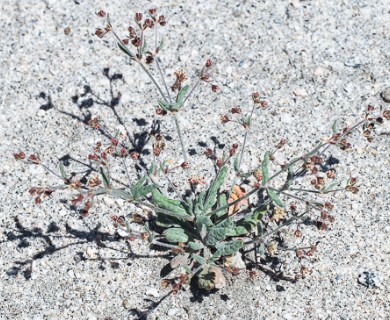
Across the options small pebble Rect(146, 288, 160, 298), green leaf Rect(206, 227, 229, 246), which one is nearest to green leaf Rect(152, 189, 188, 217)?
green leaf Rect(206, 227, 229, 246)

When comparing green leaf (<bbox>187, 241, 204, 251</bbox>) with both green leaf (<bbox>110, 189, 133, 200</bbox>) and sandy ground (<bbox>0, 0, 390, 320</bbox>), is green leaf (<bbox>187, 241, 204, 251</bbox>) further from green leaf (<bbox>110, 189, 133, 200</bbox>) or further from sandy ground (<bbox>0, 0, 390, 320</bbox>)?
green leaf (<bbox>110, 189, 133, 200</bbox>)

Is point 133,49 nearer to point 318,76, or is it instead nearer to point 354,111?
point 318,76

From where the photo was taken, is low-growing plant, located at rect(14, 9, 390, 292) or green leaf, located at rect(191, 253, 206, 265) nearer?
low-growing plant, located at rect(14, 9, 390, 292)

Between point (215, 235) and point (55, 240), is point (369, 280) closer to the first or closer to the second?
point (215, 235)

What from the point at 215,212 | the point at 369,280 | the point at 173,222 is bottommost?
the point at 173,222

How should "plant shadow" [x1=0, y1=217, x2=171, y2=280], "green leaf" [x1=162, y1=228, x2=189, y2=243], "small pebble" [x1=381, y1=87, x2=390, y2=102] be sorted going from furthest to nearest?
"small pebble" [x1=381, y1=87, x2=390, y2=102] < "plant shadow" [x1=0, y1=217, x2=171, y2=280] < "green leaf" [x1=162, y1=228, x2=189, y2=243]

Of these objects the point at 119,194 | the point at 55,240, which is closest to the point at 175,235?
the point at 119,194
